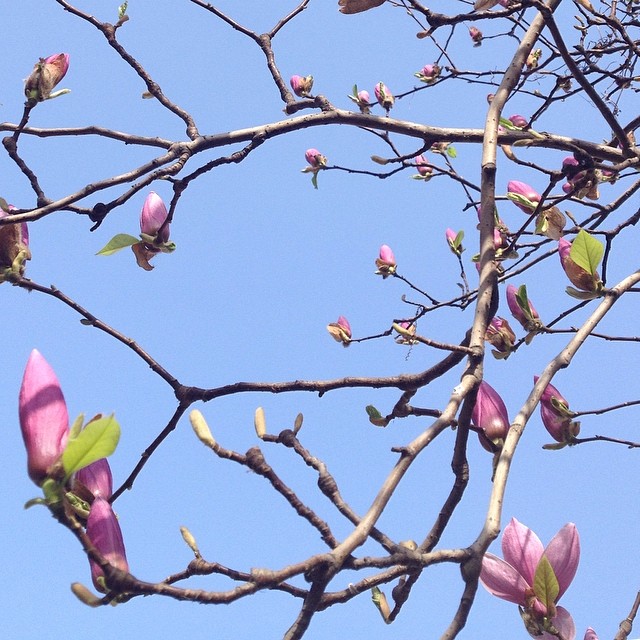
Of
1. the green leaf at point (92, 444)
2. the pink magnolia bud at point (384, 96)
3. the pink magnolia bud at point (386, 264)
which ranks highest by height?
the pink magnolia bud at point (384, 96)

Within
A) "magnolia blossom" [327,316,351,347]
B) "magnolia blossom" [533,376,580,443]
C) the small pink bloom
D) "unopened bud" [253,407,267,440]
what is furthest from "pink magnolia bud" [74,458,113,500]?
"magnolia blossom" [327,316,351,347]

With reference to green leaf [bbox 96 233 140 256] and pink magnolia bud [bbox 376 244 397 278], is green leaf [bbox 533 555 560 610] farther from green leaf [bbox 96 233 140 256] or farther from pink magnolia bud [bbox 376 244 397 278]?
pink magnolia bud [bbox 376 244 397 278]

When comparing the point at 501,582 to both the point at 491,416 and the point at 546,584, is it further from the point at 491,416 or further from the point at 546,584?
the point at 491,416

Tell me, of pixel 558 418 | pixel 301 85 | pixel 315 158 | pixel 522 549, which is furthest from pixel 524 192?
pixel 301 85

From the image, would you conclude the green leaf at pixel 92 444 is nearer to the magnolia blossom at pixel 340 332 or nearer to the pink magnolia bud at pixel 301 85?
the magnolia blossom at pixel 340 332

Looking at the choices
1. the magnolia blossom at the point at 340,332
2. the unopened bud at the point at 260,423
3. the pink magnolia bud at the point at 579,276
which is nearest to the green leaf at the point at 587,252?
the pink magnolia bud at the point at 579,276

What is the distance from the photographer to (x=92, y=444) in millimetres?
609

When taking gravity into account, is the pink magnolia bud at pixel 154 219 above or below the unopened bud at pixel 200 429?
above

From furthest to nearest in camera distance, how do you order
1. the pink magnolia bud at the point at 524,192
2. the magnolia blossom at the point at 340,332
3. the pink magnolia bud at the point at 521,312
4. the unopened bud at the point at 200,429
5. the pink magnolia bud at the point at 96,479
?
the magnolia blossom at the point at 340,332 < the pink magnolia bud at the point at 524,192 < the pink magnolia bud at the point at 521,312 < the pink magnolia bud at the point at 96,479 < the unopened bud at the point at 200,429

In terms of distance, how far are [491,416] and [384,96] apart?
1851mm

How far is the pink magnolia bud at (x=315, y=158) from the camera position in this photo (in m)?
2.41

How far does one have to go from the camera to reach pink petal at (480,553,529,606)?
0.88m

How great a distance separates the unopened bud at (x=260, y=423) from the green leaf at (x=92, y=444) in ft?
0.42

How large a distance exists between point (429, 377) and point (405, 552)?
0.35m
